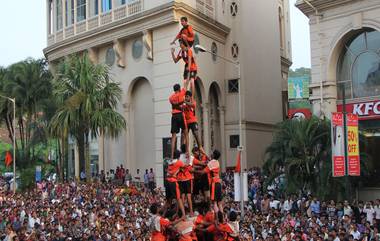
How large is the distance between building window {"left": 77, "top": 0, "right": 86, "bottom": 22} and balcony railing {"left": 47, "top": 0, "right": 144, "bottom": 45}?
51 centimetres

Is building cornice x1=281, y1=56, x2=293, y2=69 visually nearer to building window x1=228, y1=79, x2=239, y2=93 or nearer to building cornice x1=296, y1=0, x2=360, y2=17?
building window x1=228, y1=79, x2=239, y2=93

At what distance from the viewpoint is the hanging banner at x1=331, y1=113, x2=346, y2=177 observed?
20859mm

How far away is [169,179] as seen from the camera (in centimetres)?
1306

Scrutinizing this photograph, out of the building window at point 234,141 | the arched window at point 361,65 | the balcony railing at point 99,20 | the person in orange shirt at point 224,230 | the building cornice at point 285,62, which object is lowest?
the person in orange shirt at point 224,230

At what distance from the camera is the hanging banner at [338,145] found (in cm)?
2086

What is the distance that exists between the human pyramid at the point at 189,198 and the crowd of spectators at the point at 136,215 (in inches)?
131

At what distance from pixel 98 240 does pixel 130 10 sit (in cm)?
2124

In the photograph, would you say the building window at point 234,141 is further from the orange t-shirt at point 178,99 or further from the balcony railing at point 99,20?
the orange t-shirt at point 178,99

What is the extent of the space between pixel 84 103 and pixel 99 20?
9666 mm

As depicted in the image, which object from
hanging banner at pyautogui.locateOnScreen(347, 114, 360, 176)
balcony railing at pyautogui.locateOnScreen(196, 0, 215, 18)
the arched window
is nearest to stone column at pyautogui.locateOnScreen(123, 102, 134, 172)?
balcony railing at pyautogui.locateOnScreen(196, 0, 215, 18)

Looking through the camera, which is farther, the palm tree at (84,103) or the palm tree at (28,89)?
the palm tree at (28,89)

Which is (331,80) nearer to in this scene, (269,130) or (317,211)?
(317,211)

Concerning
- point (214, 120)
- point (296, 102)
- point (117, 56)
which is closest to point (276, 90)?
point (296, 102)

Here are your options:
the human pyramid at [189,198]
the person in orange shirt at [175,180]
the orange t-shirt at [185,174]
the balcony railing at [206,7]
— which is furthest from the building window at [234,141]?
the person in orange shirt at [175,180]
